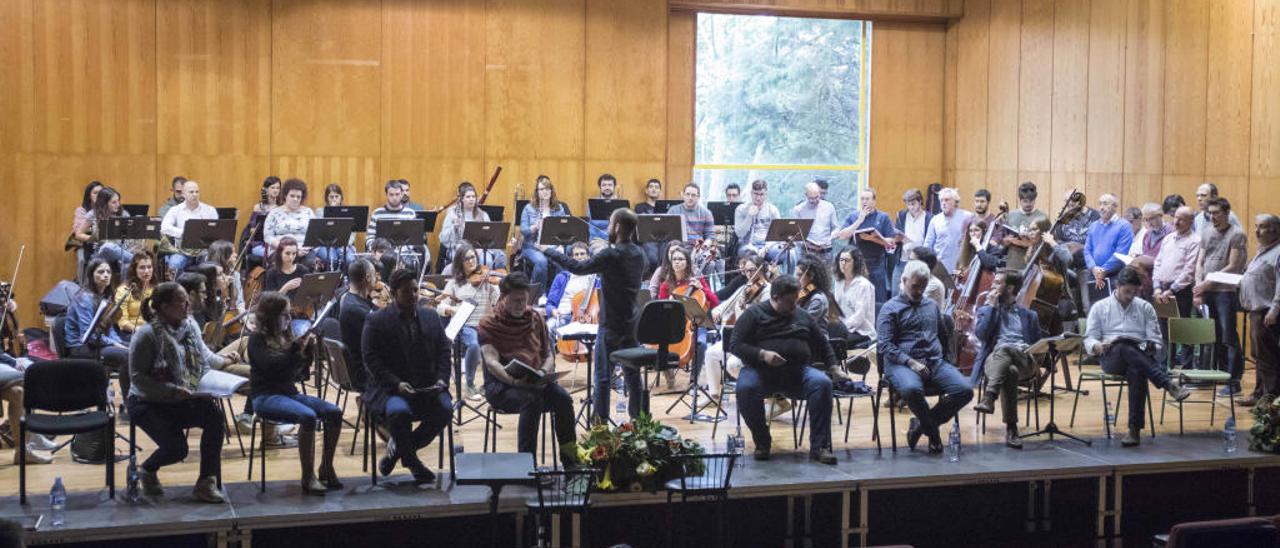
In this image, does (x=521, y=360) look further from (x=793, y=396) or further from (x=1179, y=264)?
(x=1179, y=264)

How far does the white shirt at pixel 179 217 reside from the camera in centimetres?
1162

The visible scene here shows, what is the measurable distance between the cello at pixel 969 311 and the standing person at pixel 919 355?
1.24 m

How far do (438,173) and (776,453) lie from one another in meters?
6.83

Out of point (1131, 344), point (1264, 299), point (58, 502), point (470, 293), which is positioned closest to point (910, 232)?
point (1264, 299)

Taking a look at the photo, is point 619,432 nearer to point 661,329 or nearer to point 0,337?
point 661,329

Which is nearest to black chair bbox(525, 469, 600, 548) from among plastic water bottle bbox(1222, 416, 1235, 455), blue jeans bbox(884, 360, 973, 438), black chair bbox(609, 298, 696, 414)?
black chair bbox(609, 298, 696, 414)

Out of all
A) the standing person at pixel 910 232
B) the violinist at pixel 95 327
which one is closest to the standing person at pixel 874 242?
the standing person at pixel 910 232

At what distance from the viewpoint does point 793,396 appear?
763 centimetres

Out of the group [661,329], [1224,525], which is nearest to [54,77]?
[661,329]

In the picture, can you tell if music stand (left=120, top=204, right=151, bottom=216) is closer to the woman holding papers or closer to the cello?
the woman holding papers

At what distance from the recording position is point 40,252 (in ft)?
41.2

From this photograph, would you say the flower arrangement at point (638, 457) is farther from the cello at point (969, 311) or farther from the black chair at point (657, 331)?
the cello at point (969, 311)

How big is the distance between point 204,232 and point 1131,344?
688 cm

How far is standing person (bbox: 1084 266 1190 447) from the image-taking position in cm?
810
